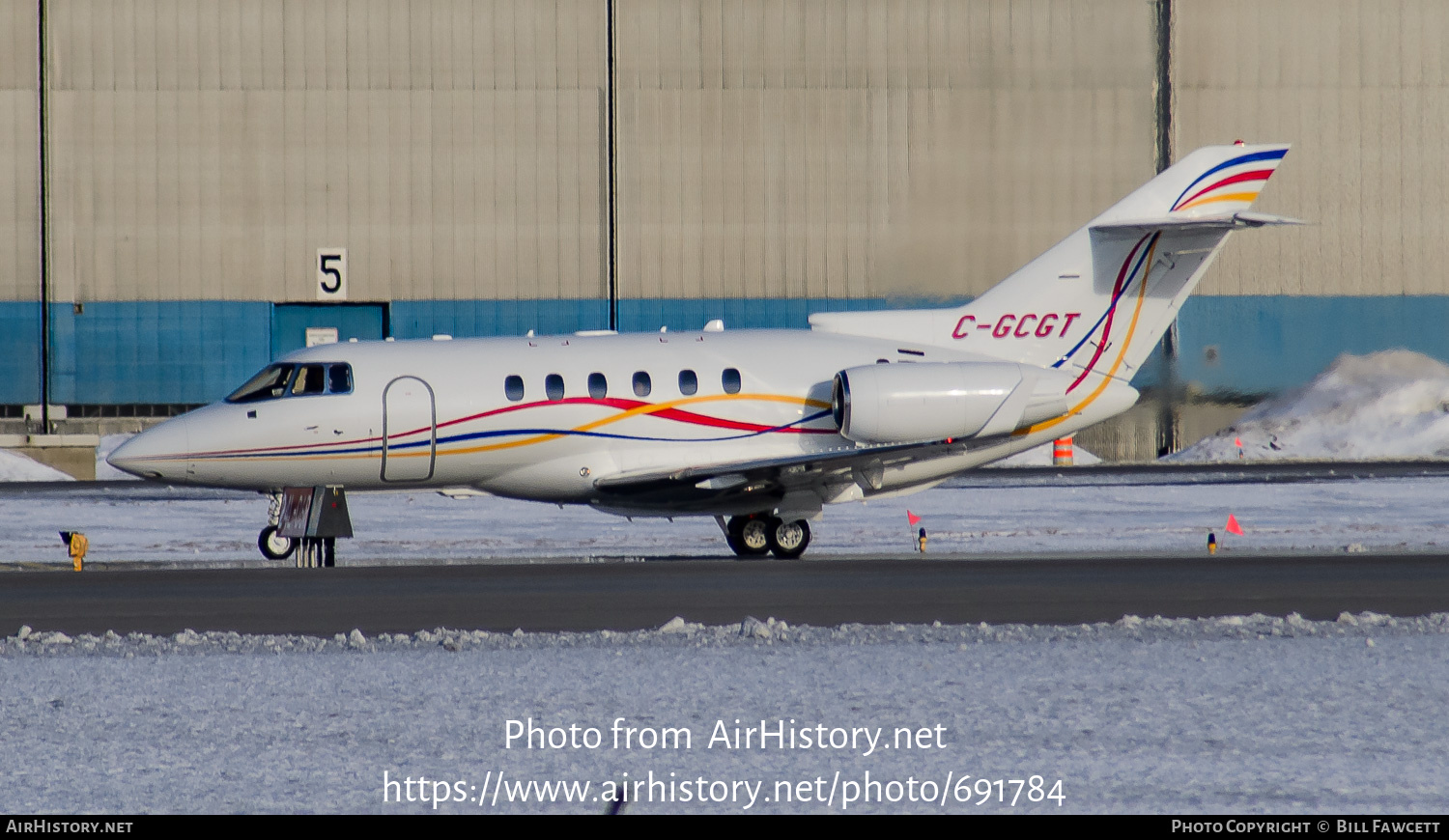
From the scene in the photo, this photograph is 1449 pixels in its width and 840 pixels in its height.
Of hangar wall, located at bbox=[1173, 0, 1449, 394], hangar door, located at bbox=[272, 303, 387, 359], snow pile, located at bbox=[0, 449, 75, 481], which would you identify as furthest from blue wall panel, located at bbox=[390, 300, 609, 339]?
hangar wall, located at bbox=[1173, 0, 1449, 394]

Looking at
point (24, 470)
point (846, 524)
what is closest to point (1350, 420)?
point (846, 524)

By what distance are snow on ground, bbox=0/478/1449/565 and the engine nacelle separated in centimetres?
171

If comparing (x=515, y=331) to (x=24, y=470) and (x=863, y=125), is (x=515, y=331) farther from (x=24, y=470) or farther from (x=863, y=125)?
(x=24, y=470)

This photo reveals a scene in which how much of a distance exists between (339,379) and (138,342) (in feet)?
66.2

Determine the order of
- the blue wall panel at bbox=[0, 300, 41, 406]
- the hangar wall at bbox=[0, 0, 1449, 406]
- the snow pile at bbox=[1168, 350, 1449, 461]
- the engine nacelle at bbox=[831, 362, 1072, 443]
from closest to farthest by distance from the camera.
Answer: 1. the engine nacelle at bbox=[831, 362, 1072, 443]
2. the snow pile at bbox=[1168, 350, 1449, 461]
3. the hangar wall at bbox=[0, 0, 1449, 406]
4. the blue wall panel at bbox=[0, 300, 41, 406]

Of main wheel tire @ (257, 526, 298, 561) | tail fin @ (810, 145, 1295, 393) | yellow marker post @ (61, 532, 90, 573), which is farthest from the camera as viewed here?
tail fin @ (810, 145, 1295, 393)

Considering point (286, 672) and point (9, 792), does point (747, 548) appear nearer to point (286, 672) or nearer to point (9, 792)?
point (286, 672)

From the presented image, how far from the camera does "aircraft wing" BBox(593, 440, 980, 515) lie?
59.7ft

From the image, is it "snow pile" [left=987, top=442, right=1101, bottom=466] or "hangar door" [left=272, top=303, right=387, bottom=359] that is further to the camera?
"hangar door" [left=272, top=303, right=387, bottom=359]

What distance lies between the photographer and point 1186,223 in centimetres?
1970

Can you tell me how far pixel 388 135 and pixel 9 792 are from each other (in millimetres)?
30170

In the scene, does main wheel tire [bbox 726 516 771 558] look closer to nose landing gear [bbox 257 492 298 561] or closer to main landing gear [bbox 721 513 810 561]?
main landing gear [bbox 721 513 810 561]

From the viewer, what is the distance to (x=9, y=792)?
294 inches

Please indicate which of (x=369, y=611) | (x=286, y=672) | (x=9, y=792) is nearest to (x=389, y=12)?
(x=369, y=611)
